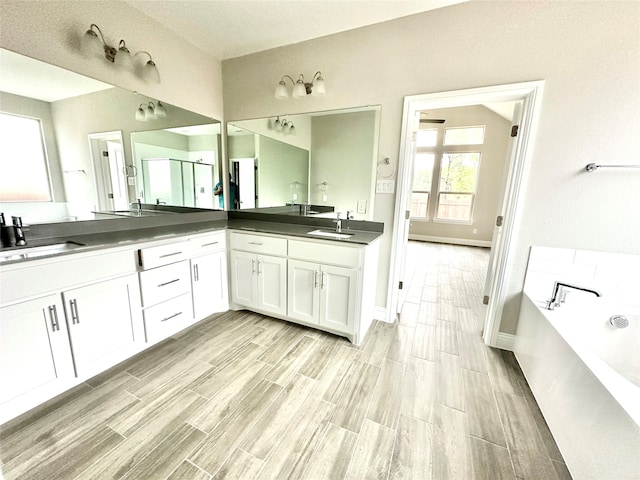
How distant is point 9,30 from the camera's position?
1427 millimetres

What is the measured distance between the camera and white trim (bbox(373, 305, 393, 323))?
2.47 meters

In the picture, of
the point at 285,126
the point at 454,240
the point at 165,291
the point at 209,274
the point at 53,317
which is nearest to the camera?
the point at 53,317

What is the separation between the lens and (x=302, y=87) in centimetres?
228

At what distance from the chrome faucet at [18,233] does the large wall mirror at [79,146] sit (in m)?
0.07

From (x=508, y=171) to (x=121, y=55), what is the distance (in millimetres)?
3045

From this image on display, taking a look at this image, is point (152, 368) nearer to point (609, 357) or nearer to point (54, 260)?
point (54, 260)

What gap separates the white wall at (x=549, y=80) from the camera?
5.18ft

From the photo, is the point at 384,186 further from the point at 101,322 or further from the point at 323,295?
the point at 101,322

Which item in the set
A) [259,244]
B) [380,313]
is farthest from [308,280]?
Result: [380,313]

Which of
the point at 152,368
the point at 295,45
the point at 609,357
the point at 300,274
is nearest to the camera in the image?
the point at 609,357

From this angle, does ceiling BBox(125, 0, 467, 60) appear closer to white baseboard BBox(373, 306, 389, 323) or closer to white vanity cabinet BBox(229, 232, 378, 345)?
white vanity cabinet BBox(229, 232, 378, 345)

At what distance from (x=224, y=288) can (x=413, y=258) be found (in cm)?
366

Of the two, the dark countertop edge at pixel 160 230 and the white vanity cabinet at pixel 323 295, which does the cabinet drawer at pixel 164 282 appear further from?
the white vanity cabinet at pixel 323 295

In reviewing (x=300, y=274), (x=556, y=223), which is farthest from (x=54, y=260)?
(x=556, y=223)
